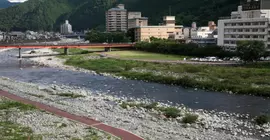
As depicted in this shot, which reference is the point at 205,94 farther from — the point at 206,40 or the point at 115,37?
the point at 115,37

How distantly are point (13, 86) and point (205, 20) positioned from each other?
101 metres

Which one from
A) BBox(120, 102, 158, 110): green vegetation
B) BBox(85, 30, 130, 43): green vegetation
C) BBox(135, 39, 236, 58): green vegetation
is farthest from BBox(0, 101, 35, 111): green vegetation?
BBox(85, 30, 130, 43): green vegetation

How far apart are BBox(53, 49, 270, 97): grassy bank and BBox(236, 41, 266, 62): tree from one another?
6.29ft

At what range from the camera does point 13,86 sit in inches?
1255

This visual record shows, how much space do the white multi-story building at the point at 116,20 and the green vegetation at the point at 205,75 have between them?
104785mm

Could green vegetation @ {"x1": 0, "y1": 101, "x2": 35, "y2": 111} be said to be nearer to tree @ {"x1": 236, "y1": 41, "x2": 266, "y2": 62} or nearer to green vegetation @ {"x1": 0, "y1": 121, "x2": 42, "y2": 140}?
green vegetation @ {"x1": 0, "y1": 121, "x2": 42, "y2": 140}

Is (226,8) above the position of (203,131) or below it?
above

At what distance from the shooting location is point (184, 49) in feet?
200

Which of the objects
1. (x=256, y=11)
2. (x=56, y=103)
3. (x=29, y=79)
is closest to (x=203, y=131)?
(x=56, y=103)

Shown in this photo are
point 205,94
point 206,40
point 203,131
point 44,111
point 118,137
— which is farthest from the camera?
point 206,40

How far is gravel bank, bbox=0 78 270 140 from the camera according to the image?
16500mm

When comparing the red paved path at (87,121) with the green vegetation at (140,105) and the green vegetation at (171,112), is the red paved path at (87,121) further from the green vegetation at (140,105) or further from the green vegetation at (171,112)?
the green vegetation at (171,112)

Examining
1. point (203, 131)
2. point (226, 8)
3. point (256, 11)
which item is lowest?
point (203, 131)

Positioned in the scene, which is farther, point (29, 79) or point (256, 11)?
point (256, 11)
